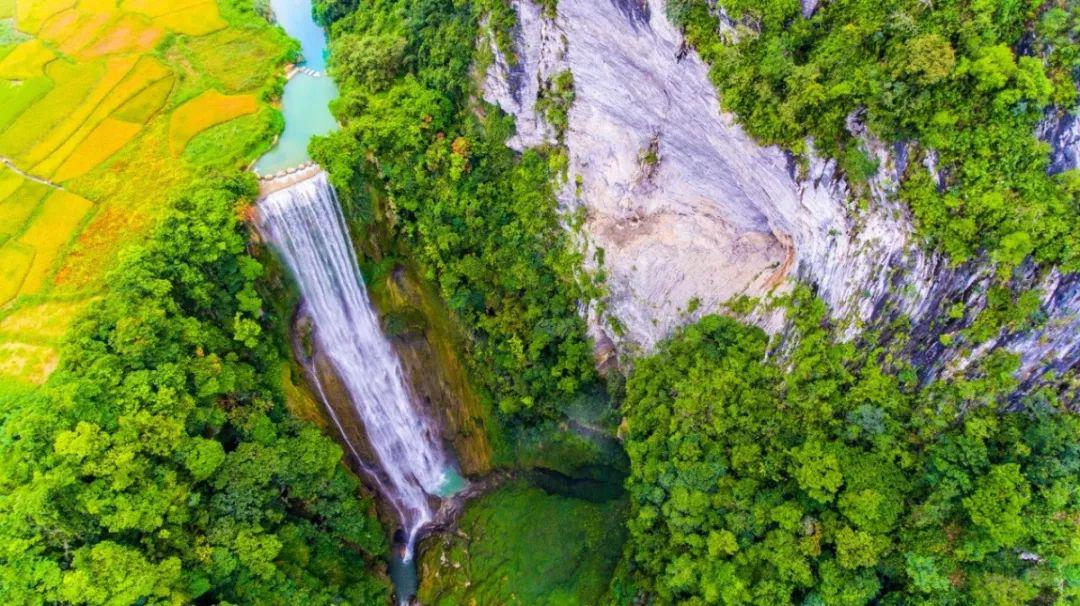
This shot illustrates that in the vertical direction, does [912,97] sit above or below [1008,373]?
above

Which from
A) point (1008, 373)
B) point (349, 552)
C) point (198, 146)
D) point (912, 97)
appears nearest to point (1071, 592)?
point (1008, 373)

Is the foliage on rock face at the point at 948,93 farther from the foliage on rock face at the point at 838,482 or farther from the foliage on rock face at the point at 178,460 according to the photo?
the foliage on rock face at the point at 178,460

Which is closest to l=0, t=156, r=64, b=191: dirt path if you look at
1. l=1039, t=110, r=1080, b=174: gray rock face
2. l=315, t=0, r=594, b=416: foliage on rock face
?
l=315, t=0, r=594, b=416: foliage on rock face

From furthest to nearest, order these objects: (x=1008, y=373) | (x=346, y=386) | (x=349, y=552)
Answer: (x=346, y=386) → (x=349, y=552) → (x=1008, y=373)

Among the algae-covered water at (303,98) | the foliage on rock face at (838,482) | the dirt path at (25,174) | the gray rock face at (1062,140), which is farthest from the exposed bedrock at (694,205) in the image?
the dirt path at (25,174)

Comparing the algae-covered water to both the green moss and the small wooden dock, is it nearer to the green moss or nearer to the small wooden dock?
the small wooden dock

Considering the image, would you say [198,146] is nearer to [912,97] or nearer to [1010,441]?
[912,97]

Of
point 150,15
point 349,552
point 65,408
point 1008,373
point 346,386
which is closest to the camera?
point 1008,373

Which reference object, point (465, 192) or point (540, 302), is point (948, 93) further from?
point (465, 192)
